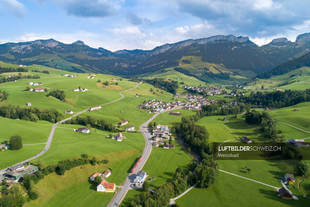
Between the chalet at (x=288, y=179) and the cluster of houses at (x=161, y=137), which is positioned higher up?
the cluster of houses at (x=161, y=137)

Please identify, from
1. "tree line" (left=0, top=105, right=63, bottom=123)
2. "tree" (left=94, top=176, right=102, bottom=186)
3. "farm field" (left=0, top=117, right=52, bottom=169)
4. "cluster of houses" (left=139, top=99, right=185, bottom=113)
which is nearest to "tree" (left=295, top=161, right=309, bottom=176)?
"tree" (left=94, top=176, right=102, bottom=186)

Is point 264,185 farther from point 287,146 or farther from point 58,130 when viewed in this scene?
point 58,130

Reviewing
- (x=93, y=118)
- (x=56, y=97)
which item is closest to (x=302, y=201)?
(x=93, y=118)

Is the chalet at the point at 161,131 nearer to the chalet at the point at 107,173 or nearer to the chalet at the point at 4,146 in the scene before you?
the chalet at the point at 107,173

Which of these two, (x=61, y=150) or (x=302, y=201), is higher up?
(x=61, y=150)

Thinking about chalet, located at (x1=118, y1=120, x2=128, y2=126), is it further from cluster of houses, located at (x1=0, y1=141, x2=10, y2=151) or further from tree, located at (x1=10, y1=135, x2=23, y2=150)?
cluster of houses, located at (x1=0, y1=141, x2=10, y2=151)

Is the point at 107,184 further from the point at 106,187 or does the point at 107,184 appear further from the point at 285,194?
the point at 285,194

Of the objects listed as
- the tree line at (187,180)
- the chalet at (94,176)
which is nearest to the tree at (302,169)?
the tree line at (187,180)
